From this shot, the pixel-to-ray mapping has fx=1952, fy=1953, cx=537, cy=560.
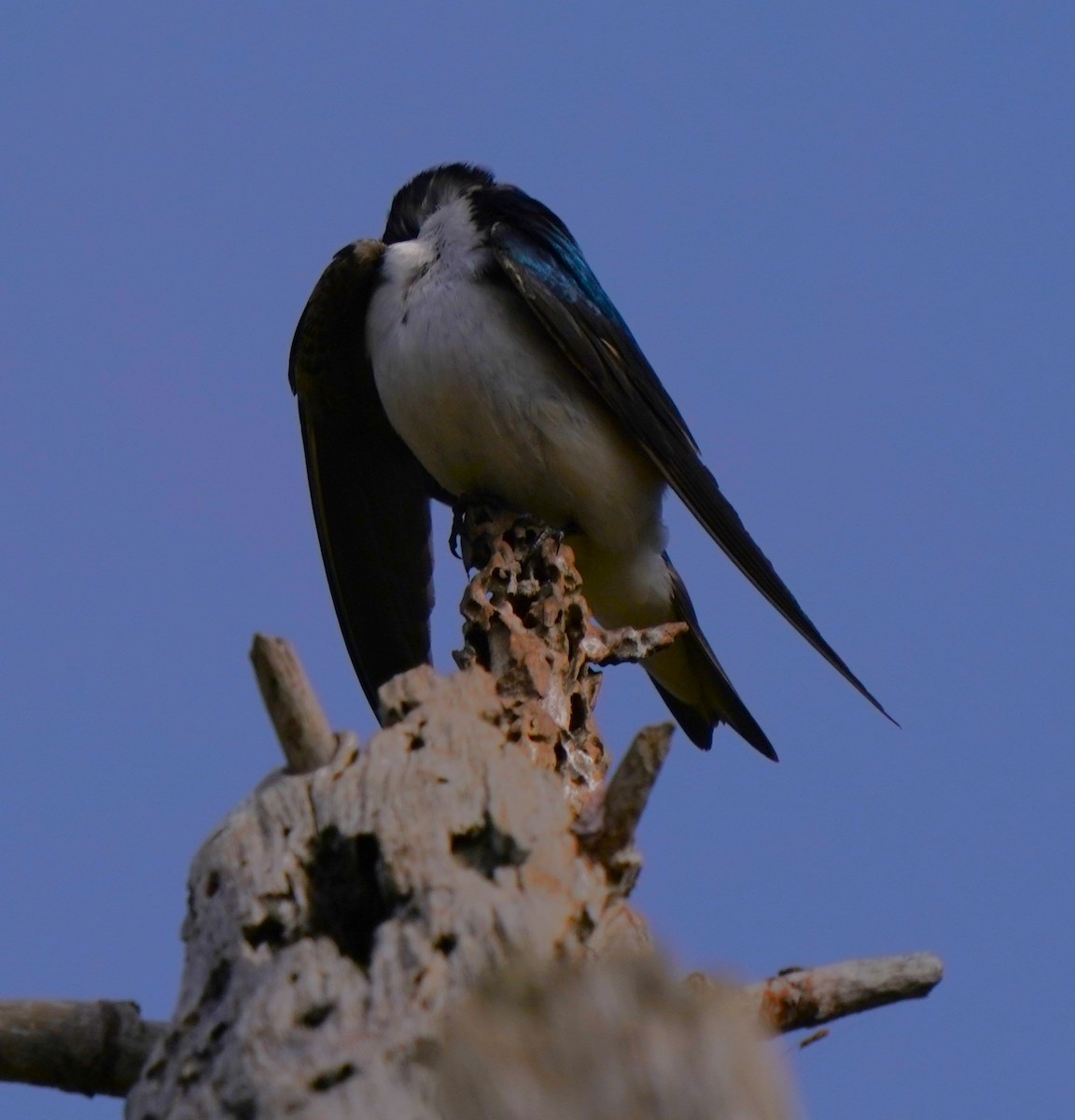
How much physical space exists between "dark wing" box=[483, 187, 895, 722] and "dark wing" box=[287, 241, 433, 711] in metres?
0.55

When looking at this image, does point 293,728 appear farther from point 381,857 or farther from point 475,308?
point 475,308

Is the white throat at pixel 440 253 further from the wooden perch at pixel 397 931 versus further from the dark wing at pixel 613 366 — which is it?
the wooden perch at pixel 397 931

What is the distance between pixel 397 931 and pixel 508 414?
3.06 m

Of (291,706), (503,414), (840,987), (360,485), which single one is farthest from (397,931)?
(360,485)

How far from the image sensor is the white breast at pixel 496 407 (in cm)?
606

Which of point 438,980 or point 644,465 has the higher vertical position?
point 644,465

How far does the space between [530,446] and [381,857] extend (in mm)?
2845

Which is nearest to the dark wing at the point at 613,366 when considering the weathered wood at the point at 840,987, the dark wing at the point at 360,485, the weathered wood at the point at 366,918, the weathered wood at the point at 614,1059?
the dark wing at the point at 360,485

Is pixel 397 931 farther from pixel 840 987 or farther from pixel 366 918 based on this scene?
pixel 840 987

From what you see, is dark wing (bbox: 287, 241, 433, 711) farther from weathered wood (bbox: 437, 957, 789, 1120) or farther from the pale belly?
weathered wood (bbox: 437, 957, 789, 1120)

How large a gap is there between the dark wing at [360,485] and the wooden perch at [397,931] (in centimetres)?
260

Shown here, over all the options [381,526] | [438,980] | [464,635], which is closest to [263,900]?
[438,980]

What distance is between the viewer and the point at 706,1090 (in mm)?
2135

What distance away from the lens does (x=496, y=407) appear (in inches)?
238
